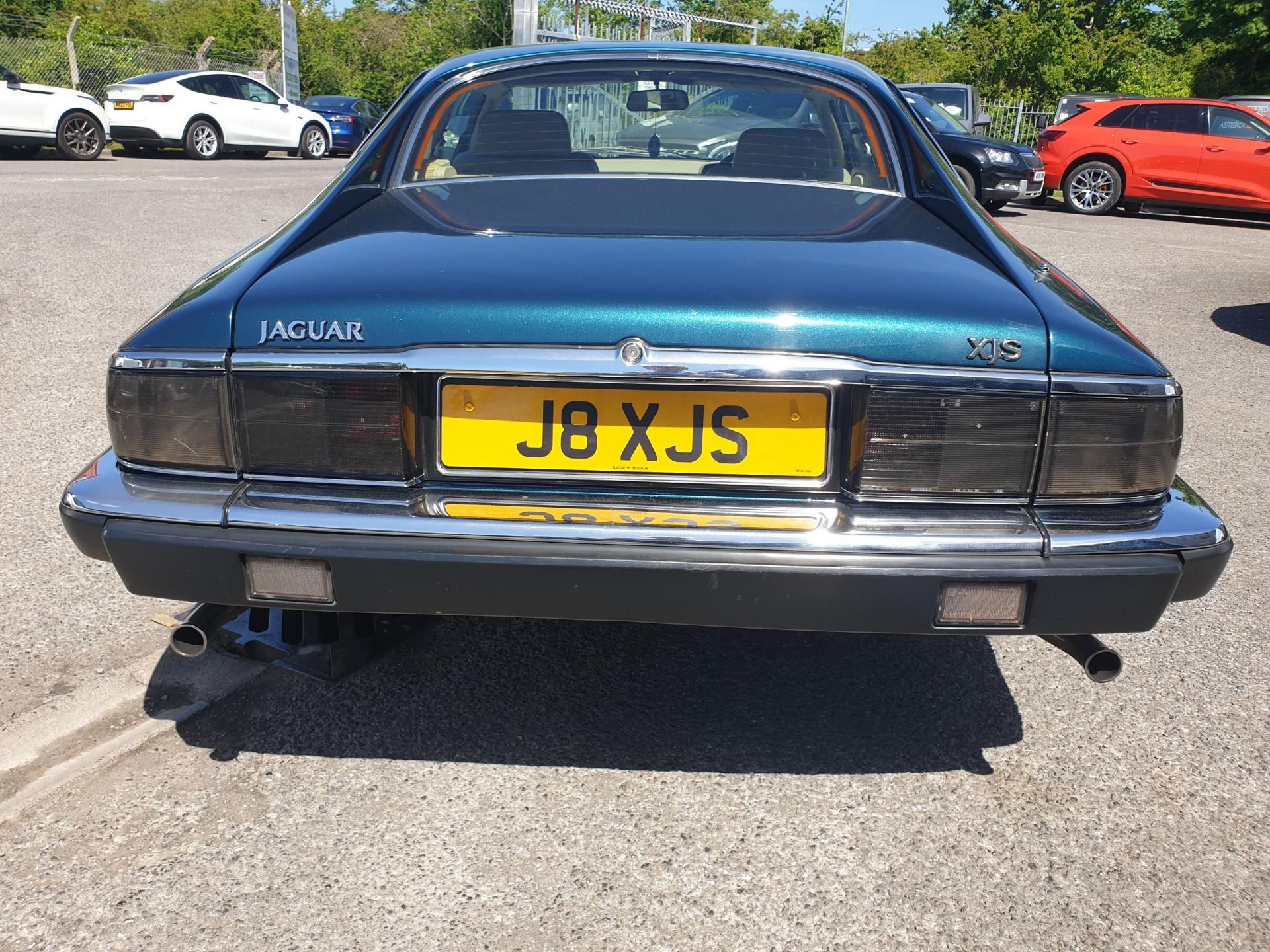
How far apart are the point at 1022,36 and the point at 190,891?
32376mm

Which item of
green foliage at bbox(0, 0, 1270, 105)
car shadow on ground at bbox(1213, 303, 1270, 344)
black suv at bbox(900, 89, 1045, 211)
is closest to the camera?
car shadow on ground at bbox(1213, 303, 1270, 344)

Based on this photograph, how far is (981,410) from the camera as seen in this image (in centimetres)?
214

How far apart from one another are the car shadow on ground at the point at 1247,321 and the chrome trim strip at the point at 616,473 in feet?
22.6

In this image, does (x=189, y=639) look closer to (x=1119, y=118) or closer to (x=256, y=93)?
(x=1119, y=118)

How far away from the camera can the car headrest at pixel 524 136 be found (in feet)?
10.4

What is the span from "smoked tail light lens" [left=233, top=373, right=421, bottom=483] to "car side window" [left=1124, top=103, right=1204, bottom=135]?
14995 millimetres

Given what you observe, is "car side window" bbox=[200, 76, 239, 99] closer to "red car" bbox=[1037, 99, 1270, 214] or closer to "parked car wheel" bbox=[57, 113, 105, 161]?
"parked car wheel" bbox=[57, 113, 105, 161]

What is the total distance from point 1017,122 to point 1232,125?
12632 millimetres

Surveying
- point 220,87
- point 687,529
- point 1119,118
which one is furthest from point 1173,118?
point 687,529

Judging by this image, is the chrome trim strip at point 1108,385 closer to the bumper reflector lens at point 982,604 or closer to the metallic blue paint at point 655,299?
the metallic blue paint at point 655,299

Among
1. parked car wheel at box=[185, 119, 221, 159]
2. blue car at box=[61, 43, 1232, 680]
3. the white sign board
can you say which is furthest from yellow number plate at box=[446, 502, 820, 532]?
the white sign board

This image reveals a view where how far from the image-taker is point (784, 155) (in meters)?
3.13

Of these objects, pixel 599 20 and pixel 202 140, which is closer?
pixel 202 140

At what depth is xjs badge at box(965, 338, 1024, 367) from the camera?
212cm
